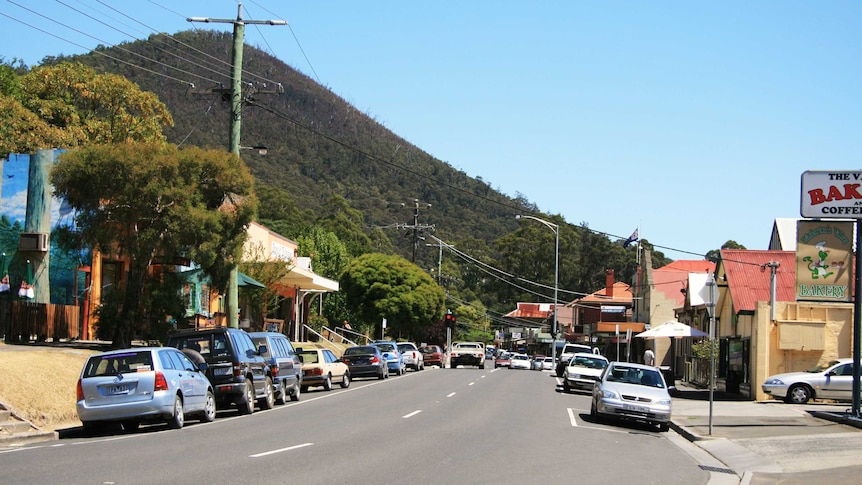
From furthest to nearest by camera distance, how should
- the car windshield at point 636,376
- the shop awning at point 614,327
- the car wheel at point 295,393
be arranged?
1. the shop awning at point 614,327
2. the car wheel at point 295,393
3. the car windshield at point 636,376

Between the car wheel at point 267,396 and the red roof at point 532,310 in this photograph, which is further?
the red roof at point 532,310

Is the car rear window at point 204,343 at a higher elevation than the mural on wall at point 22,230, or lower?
lower

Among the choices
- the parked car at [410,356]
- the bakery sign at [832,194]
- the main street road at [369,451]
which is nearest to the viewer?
the main street road at [369,451]

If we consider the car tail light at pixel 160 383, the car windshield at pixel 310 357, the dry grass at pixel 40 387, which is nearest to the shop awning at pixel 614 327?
the car windshield at pixel 310 357

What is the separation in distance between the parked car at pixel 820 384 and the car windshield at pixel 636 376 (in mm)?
8439

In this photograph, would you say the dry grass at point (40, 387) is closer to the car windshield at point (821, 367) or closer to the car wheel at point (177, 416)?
the car wheel at point (177, 416)

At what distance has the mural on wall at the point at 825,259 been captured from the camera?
2540 cm

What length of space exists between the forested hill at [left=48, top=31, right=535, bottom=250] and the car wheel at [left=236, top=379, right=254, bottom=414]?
9154 cm

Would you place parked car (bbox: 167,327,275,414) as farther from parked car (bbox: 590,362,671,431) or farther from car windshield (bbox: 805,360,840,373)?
car windshield (bbox: 805,360,840,373)

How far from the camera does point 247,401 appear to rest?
23141 mm

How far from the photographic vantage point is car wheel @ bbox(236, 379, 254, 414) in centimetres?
2303

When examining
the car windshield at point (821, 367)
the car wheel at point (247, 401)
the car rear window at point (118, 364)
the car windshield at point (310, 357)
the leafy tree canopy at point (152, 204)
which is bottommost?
the car wheel at point (247, 401)

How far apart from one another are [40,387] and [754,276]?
26.7 metres

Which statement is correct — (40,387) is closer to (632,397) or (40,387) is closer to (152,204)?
(152,204)
